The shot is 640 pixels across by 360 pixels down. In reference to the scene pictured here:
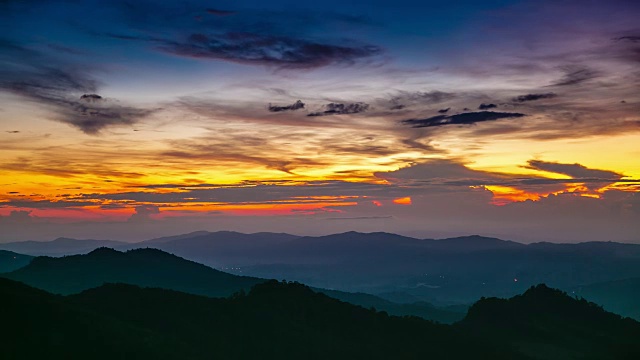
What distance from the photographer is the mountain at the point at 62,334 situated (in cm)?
16338

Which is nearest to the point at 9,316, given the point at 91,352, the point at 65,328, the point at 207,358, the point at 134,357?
the point at 65,328

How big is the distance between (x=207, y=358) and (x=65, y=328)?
46190 millimetres

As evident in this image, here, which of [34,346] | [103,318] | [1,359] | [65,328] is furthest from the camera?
[103,318]

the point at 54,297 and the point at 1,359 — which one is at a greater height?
the point at 54,297

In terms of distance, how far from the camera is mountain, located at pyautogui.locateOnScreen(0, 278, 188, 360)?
163375mm

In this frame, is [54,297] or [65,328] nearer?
[65,328]

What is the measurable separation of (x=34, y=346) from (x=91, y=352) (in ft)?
48.7

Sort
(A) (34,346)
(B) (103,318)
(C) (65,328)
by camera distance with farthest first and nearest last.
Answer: (B) (103,318) → (C) (65,328) → (A) (34,346)

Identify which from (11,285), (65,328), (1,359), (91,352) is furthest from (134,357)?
(11,285)

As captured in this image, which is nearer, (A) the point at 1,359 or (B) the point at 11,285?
(A) the point at 1,359

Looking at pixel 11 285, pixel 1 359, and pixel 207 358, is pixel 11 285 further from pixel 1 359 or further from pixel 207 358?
pixel 207 358

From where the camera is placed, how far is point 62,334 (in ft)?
566

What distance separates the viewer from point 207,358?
19725 centimetres

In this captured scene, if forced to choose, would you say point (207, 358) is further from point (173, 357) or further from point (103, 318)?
point (103, 318)
